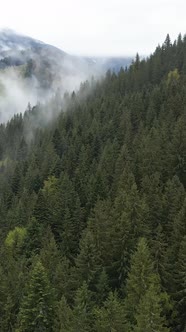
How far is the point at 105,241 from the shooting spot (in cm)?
4916

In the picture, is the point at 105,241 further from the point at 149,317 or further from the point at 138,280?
the point at 149,317

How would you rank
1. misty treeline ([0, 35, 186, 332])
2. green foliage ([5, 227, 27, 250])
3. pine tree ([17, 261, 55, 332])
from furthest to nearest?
green foliage ([5, 227, 27, 250])
pine tree ([17, 261, 55, 332])
misty treeline ([0, 35, 186, 332])

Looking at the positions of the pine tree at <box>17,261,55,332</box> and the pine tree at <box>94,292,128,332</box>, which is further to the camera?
the pine tree at <box>17,261,55,332</box>

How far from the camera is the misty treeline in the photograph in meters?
38.2

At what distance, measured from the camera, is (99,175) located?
71.9 m

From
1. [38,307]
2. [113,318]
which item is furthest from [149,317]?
[38,307]

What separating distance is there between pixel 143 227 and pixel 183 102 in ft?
206

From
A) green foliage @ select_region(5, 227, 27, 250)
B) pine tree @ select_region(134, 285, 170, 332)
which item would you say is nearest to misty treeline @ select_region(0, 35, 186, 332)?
pine tree @ select_region(134, 285, 170, 332)

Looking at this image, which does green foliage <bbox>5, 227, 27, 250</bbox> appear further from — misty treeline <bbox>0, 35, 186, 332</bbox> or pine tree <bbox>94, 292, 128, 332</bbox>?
pine tree <bbox>94, 292, 128, 332</bbox>

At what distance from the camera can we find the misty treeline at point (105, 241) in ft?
125

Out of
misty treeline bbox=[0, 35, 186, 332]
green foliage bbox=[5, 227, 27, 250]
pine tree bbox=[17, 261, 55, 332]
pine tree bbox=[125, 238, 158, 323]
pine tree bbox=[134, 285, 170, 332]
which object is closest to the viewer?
pine tree bbox=[134, 285, 170, 332]

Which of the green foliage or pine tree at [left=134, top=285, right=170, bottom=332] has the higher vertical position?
pine tree at [left=134, top=285, right=170, bottom=332]

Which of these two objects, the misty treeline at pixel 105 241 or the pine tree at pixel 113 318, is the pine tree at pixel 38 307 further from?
the pine tree at pixel 113 318

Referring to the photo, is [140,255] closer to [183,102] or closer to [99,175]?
[99,175]
